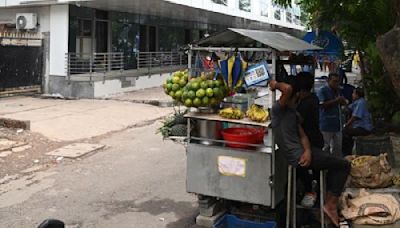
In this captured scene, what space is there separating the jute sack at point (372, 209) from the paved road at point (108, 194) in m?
1.69

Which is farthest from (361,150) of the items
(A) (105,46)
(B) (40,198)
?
(A) (105,46)

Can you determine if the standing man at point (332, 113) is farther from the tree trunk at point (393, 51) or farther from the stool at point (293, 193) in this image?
the tree trunk at point (393, 51)

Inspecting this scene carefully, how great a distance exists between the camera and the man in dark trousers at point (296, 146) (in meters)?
4.30

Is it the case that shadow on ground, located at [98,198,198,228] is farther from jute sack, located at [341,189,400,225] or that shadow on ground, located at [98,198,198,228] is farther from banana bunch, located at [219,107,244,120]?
jute sack, located at [341,189,400,225]

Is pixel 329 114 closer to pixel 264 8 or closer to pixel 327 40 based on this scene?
pixel 327 40

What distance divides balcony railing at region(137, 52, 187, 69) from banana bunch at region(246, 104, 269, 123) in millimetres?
15150

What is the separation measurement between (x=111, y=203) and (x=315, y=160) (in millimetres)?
2754

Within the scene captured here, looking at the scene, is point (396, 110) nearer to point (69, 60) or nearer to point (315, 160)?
point (315, 160)

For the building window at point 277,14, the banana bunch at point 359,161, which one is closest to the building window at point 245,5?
the building window at point 277,14

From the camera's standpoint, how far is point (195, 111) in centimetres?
504

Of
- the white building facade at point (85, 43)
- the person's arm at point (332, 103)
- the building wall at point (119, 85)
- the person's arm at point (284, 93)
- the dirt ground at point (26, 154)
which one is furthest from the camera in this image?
the building wall at point (119, 85)

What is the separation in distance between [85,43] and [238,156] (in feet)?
45.6

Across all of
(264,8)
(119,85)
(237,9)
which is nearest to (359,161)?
(119,85)

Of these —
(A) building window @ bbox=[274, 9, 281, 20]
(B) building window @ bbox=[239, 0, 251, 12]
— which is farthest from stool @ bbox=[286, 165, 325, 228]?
(A) building window @ bbox=[274, 9, 281, 20]
